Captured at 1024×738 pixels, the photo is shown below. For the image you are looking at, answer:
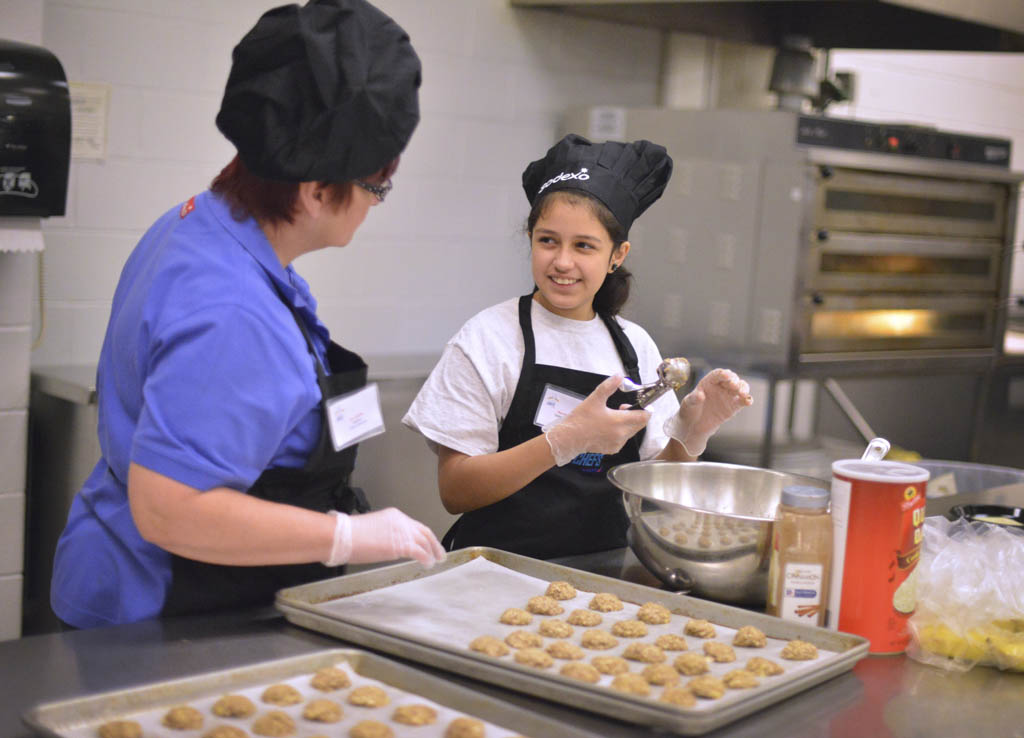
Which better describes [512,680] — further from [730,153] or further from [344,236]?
[730,153]

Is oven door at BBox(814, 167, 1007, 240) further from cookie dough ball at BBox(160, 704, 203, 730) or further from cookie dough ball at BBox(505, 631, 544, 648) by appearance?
cookie dough ball at BBox(160, 704, 203, 730)

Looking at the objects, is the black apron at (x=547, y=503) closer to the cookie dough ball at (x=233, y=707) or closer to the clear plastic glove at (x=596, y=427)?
the clear plastic glove at (x=596, y=427)

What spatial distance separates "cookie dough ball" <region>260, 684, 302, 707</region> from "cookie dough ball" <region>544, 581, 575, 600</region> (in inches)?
15.7

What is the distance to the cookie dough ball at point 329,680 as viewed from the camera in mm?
1088

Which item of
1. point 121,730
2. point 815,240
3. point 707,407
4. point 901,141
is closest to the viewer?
point 121,730

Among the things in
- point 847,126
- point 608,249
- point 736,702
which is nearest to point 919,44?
point 847,126

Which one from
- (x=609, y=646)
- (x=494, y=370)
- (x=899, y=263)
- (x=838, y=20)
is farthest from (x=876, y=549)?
(x=838, y=20)

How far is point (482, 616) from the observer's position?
130 centimetres

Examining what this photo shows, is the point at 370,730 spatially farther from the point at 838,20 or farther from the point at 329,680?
the point at 838,20

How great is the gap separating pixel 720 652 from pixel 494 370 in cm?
77

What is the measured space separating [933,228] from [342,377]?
272 cm

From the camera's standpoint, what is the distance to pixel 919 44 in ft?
12.3

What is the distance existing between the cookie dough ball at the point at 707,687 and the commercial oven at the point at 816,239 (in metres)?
2.22

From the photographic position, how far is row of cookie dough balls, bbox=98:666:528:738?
0.96m
